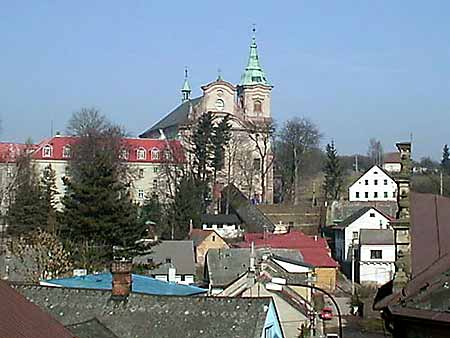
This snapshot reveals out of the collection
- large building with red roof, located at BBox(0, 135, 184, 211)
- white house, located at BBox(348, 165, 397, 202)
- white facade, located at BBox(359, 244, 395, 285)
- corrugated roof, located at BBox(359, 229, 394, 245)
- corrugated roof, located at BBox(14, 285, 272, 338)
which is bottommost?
white facade, located at BBox(359, 244, 395, 285)

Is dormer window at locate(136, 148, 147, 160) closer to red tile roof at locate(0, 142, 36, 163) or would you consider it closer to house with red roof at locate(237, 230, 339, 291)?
red tile roof at locate(0, 142, 36, 163)

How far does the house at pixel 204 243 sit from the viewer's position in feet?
210

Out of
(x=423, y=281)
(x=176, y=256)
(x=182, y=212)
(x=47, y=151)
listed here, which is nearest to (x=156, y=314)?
(x=423, y=281)

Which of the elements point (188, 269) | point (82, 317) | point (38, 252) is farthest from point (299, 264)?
point (82, 317)

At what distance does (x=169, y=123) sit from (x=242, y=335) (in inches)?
3377

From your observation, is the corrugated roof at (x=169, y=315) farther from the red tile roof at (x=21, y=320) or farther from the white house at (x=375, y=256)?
the white house at (x=375, y=256)

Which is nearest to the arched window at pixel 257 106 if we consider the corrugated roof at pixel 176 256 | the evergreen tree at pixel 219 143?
the evergreen tree at pixel 219 143

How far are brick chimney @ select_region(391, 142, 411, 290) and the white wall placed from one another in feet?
192

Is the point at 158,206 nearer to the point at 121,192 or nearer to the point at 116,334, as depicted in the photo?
the point at 121,192

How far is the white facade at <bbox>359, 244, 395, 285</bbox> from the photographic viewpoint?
62750 millimetres

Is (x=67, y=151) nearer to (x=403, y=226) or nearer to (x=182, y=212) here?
(x=182, y=212)

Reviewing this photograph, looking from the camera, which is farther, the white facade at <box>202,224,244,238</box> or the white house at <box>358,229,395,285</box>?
the white facade at <box>202,224,244,238</box>

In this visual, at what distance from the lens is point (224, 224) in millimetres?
77250

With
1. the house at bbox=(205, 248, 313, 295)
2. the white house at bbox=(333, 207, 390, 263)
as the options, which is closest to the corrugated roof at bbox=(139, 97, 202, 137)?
the white house at bbox=(333, 207, 390, 263)
